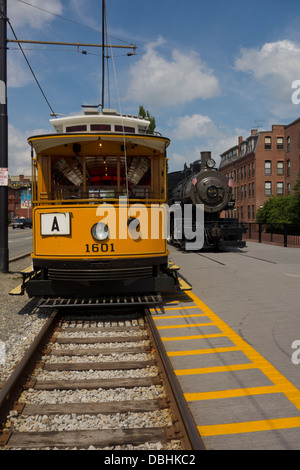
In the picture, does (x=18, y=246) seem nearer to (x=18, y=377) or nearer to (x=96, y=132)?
(x=96, y=132)

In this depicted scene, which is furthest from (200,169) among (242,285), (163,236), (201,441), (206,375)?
(201,441)

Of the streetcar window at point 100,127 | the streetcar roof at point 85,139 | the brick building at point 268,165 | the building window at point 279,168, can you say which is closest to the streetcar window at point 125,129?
the streetcar window at point 100,127

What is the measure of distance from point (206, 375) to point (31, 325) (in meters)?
3.09

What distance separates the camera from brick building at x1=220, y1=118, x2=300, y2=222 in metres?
42.8

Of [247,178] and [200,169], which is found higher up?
[247,178]

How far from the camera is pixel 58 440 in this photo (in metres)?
2.90

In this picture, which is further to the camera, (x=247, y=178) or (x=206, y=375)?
(x=247, y=178)

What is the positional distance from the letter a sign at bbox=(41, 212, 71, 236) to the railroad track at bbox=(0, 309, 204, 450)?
1.55 meters

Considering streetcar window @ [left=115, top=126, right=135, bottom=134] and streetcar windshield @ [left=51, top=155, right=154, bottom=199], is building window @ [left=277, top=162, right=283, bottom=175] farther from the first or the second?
streetcar window @ [left=115, top=126, right=135, bottom=134]

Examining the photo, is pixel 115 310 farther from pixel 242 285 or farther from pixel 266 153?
pixel 266 153

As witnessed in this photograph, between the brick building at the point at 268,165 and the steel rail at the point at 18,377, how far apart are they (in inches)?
1590

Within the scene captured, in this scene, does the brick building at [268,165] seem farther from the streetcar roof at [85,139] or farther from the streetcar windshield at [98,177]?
the streetcar roof at [85,139]

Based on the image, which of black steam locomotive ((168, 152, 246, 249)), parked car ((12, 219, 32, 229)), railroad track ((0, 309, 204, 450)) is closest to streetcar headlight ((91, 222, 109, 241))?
railroad track ((0, 309, 204, 450))
